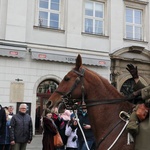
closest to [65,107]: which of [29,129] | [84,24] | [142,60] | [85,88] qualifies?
[85,88]

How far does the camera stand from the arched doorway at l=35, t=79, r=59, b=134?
1476 cm

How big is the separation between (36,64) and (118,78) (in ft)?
16.4

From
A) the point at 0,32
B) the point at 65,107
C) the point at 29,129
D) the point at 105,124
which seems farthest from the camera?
the point at 0,32

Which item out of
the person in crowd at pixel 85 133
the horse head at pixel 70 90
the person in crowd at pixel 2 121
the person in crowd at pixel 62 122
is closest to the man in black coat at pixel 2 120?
the person in crowd at pixel 2 121

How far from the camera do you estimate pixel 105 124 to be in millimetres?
3637

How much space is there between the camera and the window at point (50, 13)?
1521cm

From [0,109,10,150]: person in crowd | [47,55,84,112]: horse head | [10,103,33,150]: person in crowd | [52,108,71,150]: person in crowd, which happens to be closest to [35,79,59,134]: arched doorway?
[0,109,10,150]: person in crowd

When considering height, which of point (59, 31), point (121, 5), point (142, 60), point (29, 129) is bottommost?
point (29, 129)

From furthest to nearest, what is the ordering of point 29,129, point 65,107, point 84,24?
point 84,24 → point 29,129 → point 65,107

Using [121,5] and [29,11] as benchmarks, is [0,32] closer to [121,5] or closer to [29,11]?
[29,11]

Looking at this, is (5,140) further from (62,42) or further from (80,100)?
(62,42)

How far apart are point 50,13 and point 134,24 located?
5.62 m

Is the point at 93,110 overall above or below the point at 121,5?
below

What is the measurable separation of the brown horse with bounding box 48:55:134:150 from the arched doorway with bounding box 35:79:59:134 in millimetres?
11090
